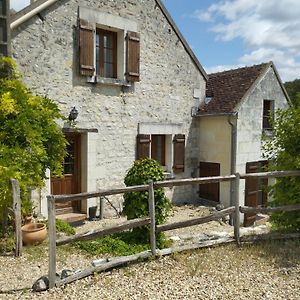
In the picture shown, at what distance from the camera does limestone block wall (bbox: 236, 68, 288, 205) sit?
11.4 meters

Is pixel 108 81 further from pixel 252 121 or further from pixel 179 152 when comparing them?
pixel 252 121

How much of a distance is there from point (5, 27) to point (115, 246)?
17.1 feet

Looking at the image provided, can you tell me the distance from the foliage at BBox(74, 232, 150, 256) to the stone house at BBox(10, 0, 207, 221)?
2.81m

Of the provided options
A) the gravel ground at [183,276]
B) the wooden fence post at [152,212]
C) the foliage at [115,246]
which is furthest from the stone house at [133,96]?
the wooden fence post at [152,212]

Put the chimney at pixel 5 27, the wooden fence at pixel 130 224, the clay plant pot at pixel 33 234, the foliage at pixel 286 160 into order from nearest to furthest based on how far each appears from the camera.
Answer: the wooden fence at pixel 130 224, the clay plant pot at pixel 33 234, the foliage at pixel 286 160, the chimney at pixel 5 27

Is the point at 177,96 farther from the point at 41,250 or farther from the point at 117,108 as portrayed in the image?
the point at 41,250

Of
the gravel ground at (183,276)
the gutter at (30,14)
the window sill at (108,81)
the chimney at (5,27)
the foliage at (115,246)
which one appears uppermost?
the gutter at (30,14)

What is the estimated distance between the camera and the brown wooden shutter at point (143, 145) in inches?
398

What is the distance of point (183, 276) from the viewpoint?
14.5 ft

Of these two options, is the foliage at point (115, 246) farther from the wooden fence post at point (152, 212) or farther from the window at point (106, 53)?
the window at point (106, 53)

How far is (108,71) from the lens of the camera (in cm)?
970

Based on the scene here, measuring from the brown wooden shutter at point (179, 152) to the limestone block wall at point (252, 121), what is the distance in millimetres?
1896

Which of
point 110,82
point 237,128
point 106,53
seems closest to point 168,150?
point 237,128

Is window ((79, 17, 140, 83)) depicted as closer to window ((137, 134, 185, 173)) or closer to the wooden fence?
window ((137, 134, 185, 173))
